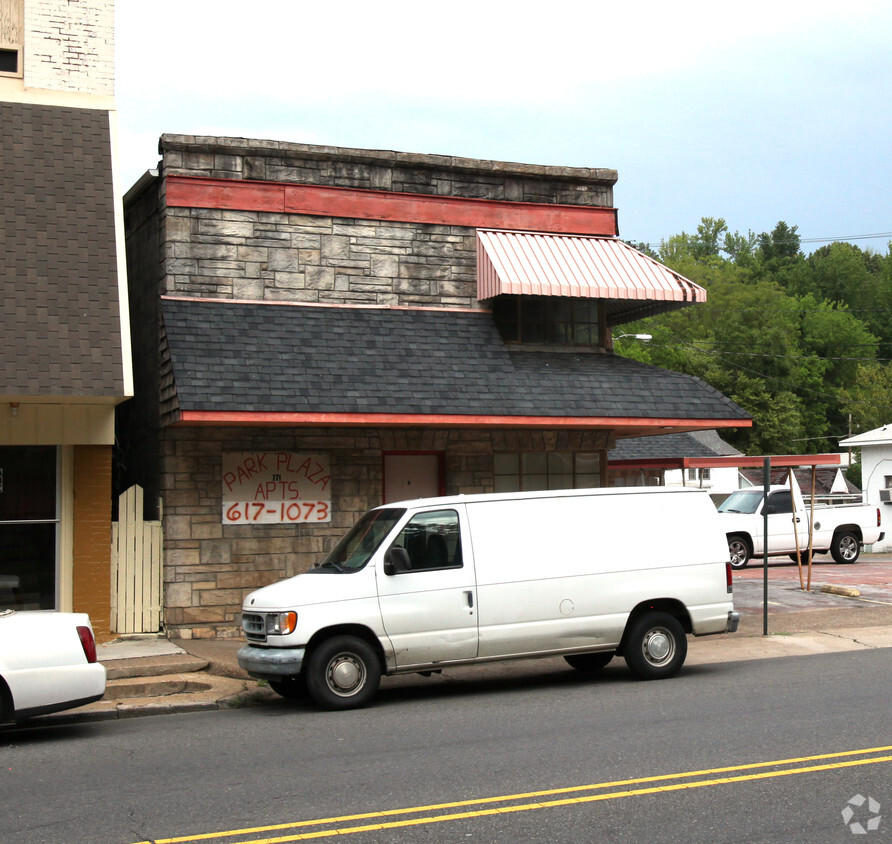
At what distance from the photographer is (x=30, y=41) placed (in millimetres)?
14680

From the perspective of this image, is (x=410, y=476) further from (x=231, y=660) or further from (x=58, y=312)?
(x=58, y=312)

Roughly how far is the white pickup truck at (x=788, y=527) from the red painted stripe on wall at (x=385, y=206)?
11.2 metres

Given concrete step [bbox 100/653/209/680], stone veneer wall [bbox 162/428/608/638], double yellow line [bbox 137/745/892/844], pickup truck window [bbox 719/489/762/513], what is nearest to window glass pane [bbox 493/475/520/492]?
stone veneer wall [bbox 162/428/608/638]

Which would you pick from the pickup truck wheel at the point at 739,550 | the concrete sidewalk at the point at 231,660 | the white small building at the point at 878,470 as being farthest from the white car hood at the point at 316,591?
the white small building at the point at 878,470

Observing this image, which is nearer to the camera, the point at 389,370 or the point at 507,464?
the point at 389,370

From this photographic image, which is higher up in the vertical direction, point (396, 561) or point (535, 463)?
point (535, 463)

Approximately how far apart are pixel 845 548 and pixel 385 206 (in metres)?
16.6

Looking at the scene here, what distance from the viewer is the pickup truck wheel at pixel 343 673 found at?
33.6 feet

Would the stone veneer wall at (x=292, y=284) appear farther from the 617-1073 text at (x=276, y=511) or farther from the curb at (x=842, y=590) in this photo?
the curb at (x=842, y=590)

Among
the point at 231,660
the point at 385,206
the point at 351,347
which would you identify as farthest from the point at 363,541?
the point at 385,206

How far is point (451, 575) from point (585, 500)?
174 cm

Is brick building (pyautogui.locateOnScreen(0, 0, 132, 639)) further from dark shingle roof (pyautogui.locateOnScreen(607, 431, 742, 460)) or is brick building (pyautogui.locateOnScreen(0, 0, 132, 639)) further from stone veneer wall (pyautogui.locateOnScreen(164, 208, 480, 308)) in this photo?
dark shingle roof (pyautogui.locateOnScreen(607, 431, 742, 460))

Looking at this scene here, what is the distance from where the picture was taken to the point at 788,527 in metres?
26.3

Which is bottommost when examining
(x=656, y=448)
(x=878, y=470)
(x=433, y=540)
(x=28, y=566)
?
(x=28, y=566)
